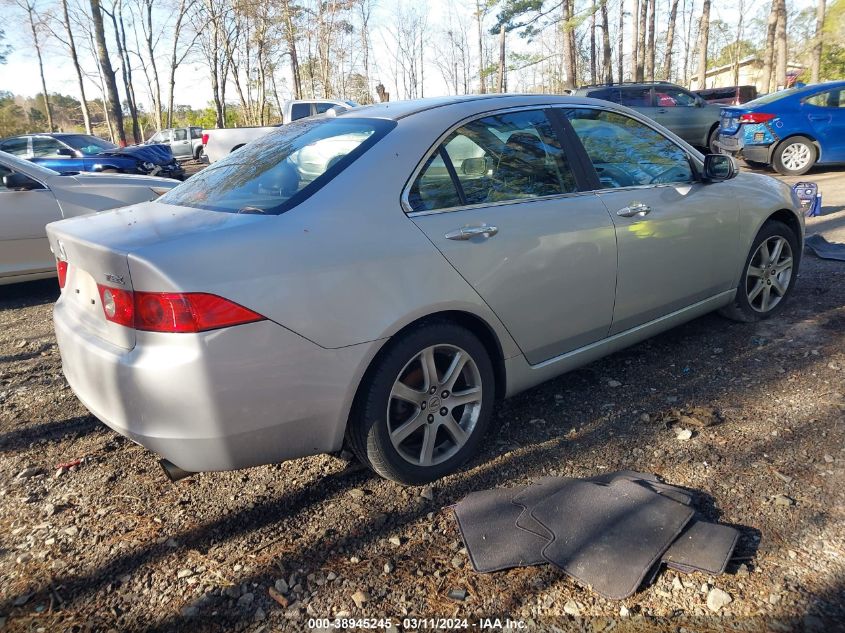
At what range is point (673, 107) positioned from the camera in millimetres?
14609

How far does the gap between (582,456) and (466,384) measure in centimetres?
65

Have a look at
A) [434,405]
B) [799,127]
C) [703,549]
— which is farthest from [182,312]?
[799,127]

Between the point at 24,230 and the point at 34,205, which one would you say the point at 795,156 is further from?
the point at 24,230

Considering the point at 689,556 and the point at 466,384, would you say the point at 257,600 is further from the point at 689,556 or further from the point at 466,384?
the point at 689,556

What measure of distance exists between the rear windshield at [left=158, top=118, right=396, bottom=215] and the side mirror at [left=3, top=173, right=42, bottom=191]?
148 inches

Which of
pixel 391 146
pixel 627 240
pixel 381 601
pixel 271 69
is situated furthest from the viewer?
pixel 271 69

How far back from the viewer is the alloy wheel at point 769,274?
438cm

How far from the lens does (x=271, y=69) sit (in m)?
40.1

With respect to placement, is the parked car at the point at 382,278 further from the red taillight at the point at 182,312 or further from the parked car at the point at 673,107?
the parked car at the point at 673,107

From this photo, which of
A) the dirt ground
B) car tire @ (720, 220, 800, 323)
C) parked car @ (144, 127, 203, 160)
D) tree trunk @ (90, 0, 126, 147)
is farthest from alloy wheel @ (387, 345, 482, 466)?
parked car @ (144, 127, 203, 160)

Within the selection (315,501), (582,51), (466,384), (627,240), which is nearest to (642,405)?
(627,240)

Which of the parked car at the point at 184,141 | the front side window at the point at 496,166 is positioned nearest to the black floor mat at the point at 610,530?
the front side window at the point at 496,166

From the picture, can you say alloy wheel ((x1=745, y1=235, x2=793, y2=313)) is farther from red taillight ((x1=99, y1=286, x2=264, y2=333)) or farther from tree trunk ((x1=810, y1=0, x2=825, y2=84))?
tree trunk ((x1=810, y1=0, x2=825, y2=84))

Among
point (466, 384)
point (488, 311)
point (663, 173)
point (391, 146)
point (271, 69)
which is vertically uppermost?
point (271, 69)
